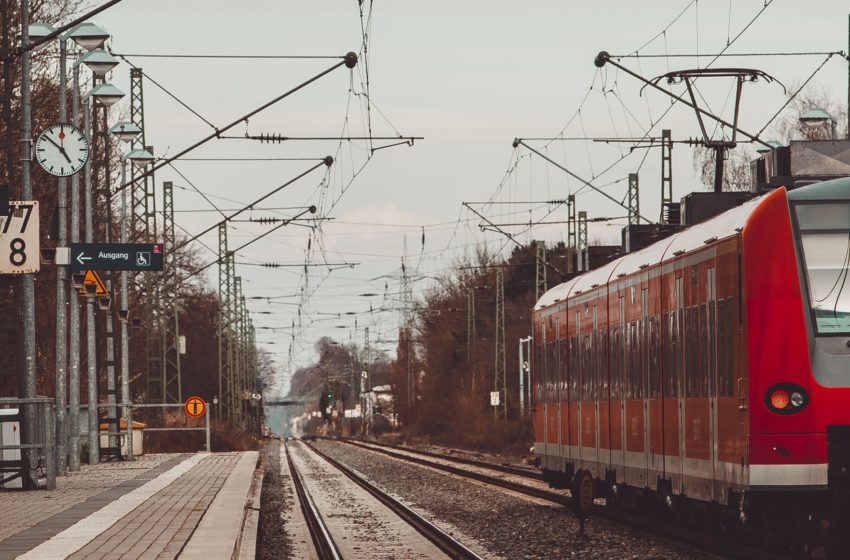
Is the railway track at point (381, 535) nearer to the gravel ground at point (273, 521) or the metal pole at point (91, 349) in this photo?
the gravel ground at point (273, 521)

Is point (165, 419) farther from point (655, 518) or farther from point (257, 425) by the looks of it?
point (257, 425)

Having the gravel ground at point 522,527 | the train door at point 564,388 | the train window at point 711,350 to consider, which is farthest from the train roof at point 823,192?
the train door at point 564,388

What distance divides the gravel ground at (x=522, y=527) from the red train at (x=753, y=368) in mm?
695

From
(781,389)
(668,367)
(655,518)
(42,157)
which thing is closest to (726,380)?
(781,389)

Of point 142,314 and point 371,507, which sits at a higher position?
point 142,314

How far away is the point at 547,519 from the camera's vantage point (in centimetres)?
2255

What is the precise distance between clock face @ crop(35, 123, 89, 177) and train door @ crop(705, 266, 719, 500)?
13300 millimetres

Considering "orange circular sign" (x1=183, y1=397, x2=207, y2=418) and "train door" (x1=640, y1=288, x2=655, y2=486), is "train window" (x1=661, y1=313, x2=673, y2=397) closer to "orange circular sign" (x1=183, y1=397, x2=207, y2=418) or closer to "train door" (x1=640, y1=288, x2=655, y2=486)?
"train door" (x1=640, y1=288, x2=655, y2=486)

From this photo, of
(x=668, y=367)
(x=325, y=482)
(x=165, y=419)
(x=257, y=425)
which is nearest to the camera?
(x=668, y=367)

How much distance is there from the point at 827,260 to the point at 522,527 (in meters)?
8.23

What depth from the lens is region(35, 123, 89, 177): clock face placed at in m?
26.3

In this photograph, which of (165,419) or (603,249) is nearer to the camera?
(603,249)

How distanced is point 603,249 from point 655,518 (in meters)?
6.35

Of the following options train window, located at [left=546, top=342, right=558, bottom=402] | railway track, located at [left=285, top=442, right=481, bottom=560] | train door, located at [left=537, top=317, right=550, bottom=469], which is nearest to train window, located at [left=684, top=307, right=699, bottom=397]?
railway track, located at [left=285, top=442, right=481, bottom=560]
